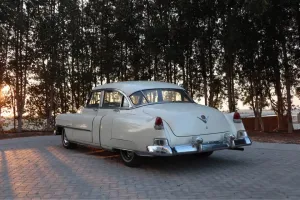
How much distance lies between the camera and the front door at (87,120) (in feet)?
26.1

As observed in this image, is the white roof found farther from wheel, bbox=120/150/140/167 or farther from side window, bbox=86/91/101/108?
wheel, bbox=120/150/140/167

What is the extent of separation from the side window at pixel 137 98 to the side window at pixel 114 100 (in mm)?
152

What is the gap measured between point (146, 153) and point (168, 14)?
10.1 metres

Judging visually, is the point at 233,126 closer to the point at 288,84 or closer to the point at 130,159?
the point at 130,159

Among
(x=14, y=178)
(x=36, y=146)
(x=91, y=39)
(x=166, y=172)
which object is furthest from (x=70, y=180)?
(x=91, y=39)

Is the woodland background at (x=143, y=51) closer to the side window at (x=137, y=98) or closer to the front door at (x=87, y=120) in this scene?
the front door at (x=87, y=120)

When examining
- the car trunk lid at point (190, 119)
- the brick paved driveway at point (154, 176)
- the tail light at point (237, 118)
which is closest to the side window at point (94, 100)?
the brick paved driveway at point (154, 176)

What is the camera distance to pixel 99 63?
53.4 ft

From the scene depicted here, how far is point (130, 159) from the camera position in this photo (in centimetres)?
691

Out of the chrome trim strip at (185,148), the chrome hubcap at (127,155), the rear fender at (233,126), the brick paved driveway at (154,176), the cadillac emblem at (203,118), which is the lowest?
the brick paved driveway at (154,176)

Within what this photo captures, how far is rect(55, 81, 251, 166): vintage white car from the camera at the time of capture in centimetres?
617

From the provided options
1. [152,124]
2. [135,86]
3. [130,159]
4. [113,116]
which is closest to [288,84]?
[135,86]

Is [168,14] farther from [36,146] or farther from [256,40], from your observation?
[36,146]

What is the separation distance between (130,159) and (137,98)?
4.07ft
